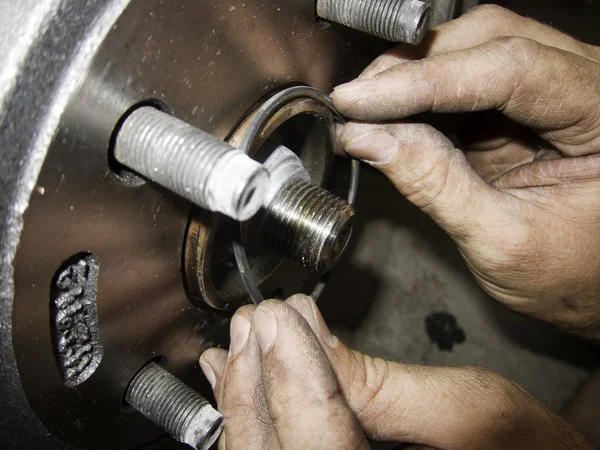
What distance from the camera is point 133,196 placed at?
1.54ft

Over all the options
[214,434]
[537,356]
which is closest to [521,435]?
[214,434]

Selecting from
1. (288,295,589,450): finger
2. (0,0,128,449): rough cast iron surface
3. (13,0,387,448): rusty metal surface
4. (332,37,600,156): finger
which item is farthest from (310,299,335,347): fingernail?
(0,0,128,449): rough cast iron surface

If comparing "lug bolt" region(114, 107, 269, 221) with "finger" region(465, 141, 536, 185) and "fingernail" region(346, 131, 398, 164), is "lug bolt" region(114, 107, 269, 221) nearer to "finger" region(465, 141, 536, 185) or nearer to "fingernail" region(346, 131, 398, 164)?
"fingernail" region(346, 131, 398, 164)

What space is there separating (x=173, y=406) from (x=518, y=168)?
59cm

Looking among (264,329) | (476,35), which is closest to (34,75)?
(264,329)

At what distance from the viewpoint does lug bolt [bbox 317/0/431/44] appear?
566 mm

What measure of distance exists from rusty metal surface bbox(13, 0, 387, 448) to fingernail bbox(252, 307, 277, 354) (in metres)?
0.08

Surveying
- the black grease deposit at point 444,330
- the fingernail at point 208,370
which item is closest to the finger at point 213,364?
the fingernail at point 208,370

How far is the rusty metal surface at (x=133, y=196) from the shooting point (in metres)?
0.41

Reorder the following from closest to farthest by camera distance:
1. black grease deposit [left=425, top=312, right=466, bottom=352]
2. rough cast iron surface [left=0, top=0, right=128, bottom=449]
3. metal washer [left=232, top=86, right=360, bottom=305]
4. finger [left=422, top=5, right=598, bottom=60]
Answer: rough cast iron surface [left=0, top=0, right=128, bottom=449] < metal washer [left=232, top=86, right=360, bottom=305] < finger [left=422, top=5, right=598, bottom=60] < black grease deposit [left=425, top=312, right=466, bottom=352]

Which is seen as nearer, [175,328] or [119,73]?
[119,73]

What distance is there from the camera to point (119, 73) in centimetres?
41

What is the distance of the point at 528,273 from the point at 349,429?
13.5 inches

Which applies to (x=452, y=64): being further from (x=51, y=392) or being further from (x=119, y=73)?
(x=51, y=392)
